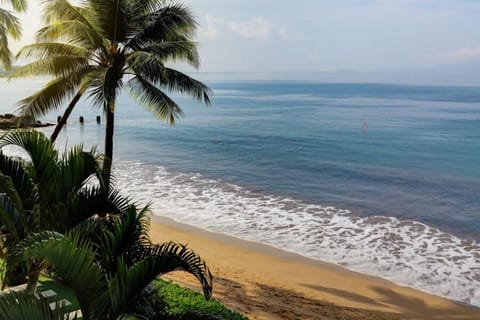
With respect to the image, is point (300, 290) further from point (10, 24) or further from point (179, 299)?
point (10, 24)

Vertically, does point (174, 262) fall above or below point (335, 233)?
above

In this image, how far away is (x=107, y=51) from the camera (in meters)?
13.4

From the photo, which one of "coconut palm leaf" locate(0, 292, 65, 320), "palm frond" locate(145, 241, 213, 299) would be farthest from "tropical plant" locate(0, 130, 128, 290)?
"coconut palm leaf" locate(0, 292, 65, 320)

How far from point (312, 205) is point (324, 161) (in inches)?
477

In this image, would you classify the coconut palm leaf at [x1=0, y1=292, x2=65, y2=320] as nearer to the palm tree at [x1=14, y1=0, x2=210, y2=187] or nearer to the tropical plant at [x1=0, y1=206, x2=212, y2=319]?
the tropical plant at [x1=0, y1=206, x2=212, y2=319]

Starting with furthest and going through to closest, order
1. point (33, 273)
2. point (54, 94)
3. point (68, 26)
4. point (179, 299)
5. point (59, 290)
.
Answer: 1. point (54, 94)
2. point (68, 26)
3. point (179, 299)
4. point (59, 290)
5. point (33, 273)

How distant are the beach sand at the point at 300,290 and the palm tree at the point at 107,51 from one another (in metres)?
4.48

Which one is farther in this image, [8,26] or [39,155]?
[8,26]

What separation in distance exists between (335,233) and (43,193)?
12.4 metres

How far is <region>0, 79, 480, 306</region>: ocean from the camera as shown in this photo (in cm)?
1539

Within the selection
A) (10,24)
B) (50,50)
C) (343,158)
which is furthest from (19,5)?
(343,158)

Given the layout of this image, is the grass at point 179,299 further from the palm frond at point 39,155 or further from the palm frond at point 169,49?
the palm frond at point 169,49

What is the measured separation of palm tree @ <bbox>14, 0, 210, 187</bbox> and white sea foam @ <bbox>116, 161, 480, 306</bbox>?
617 cm

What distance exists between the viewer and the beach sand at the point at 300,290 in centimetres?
1059
